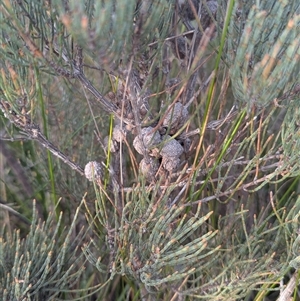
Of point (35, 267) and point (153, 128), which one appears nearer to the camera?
point (153, 128)

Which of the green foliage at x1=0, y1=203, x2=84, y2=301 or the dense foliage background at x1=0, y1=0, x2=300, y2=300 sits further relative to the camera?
the green foliage at x1=0, y1=203, x2=84, y2=301

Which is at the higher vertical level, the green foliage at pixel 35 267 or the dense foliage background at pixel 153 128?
the dense foliage background at pixel 153 128

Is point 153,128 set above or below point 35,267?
above

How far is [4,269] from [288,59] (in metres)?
0.67

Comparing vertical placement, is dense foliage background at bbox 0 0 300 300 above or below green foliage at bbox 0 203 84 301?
above

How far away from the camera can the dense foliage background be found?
1.94 ft

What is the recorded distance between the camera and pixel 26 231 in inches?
52.7

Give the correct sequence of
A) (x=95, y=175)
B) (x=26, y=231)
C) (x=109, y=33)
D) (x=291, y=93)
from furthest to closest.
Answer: (x=26, y=231), (x=95, y=175), (x=291, y=93), (x=109, y=33)

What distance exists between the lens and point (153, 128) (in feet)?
2.52

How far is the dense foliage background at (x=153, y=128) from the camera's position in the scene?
1.94ft

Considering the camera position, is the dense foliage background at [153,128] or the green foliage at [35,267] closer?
the dense foliage background at [153,128]

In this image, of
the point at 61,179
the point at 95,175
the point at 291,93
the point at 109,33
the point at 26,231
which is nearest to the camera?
the point at 109,33

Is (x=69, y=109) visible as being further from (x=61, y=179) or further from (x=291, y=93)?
(x=291, y=93)

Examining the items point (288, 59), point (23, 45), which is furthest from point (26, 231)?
point (288, 59)
